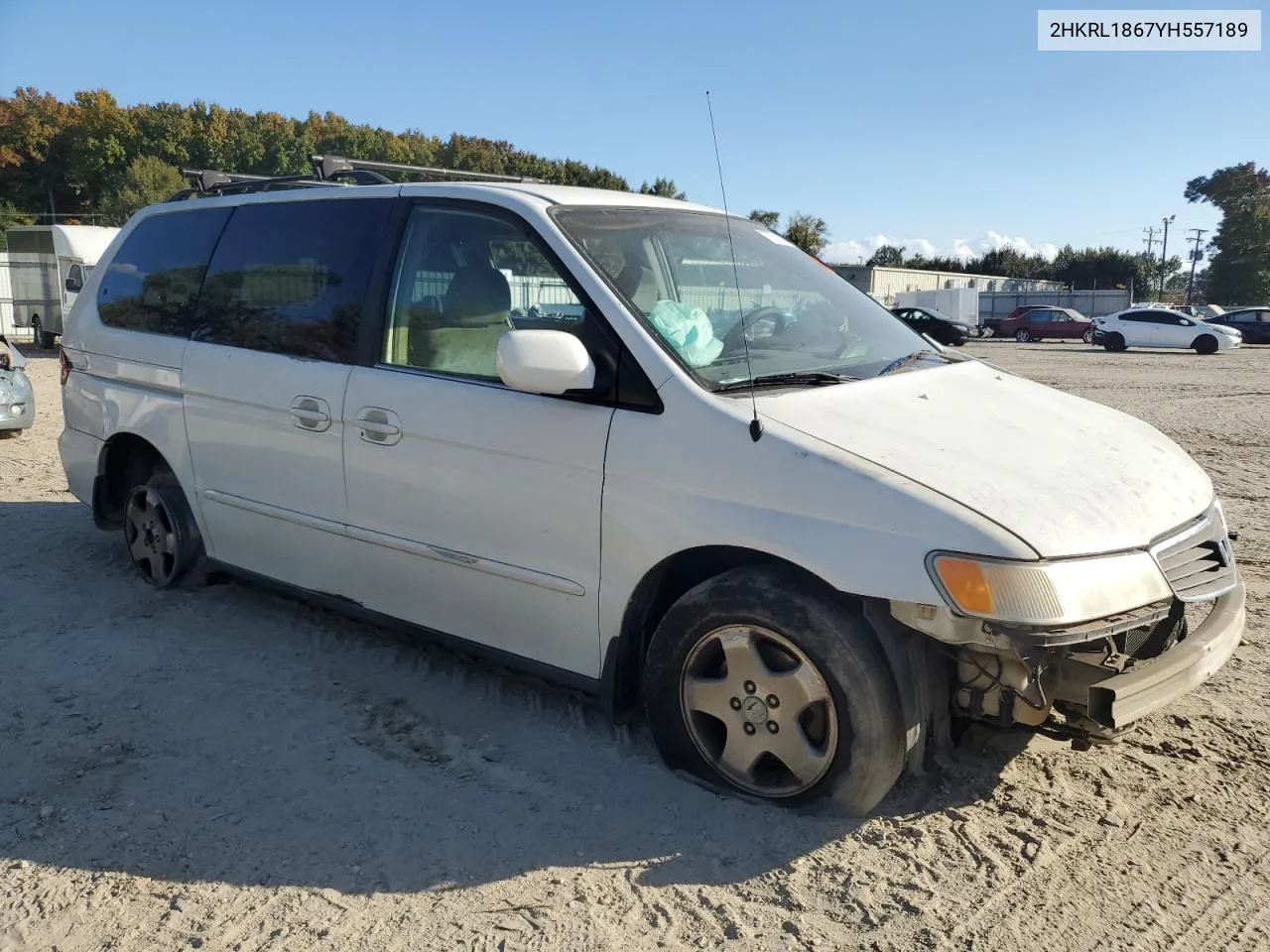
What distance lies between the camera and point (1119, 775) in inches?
129

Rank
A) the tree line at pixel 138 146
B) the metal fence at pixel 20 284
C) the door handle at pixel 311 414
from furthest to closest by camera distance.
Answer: the tree line at pixel 138 146 → the metal fence at pixel 20 284 → the door handle at pixel 311 414

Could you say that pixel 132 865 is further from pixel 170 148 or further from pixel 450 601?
pixel 170 148

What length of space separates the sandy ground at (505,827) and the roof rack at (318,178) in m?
2.24

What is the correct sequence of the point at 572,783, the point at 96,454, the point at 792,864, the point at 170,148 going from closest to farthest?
the point at 792,864 < the point at 572,783 < the point at 96,454 < the point at 170,148

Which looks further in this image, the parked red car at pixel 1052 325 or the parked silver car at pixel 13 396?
the parked red car at pixel 1052 325

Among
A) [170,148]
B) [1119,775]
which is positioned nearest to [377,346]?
[1119,775]

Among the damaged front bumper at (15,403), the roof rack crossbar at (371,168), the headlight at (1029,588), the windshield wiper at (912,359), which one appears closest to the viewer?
the headlight at (1029,588)

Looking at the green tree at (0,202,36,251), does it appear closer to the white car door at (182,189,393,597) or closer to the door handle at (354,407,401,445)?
the white car door at (182,189,393,597)

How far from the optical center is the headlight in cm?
251

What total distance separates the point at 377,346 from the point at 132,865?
6.42 feet

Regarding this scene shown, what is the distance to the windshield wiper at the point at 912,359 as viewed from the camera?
3564mm

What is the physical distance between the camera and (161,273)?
16.3 feet

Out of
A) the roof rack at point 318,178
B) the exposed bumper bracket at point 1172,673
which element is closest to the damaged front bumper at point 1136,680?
the exposed bumper bracket at point 1172,673

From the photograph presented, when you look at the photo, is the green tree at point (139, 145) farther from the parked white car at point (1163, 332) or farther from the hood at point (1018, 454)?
the hood at point (1018, 454)
